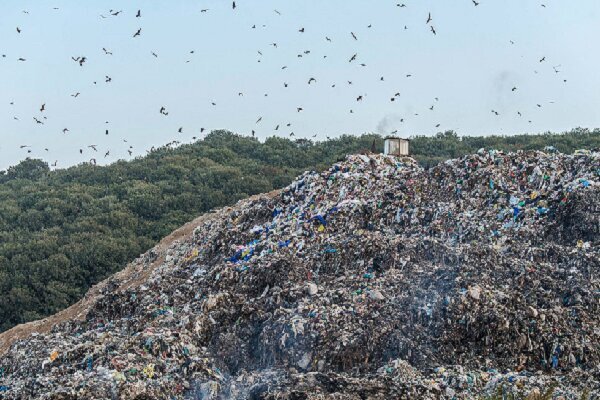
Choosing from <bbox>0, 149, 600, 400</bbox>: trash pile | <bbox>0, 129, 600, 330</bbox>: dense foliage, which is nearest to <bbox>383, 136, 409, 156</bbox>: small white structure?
<bbox>0, 149, 600, 400</bbox>: trash pile

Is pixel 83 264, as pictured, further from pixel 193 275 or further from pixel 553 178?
pixel 553 178

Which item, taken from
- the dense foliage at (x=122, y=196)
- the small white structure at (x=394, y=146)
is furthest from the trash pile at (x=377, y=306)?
the dense foliage at (x=122, y=196)

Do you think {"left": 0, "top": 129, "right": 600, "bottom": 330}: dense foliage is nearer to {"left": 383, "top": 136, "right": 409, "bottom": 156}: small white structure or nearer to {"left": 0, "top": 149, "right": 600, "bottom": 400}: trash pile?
{"left": 383, "top": 136, "right": 409, "bottom": 156}: small white structure

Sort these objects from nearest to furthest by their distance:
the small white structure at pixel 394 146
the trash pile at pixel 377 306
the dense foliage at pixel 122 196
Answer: the trash pile at pixel 377 306 < the small white structure at pixel 394 146 < the dense foliage at pixel 122 196

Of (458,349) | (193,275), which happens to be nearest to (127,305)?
(193,275)

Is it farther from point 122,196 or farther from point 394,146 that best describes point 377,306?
point 122,196

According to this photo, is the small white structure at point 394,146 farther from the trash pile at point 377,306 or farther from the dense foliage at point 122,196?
the dense foliage at point 122,196
